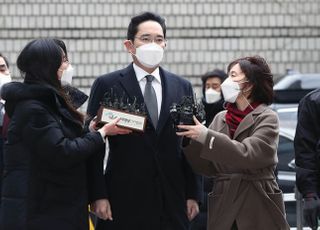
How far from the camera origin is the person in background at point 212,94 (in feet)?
29.3

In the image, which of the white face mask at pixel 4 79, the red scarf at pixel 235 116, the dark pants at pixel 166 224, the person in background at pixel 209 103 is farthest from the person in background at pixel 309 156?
the white face mask at pixel 4 79

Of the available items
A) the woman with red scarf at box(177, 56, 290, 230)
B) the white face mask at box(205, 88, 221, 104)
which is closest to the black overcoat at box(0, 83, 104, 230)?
the woman with red scarf at box(177, 56, 290, 230)

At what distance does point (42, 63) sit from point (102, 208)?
2.93 feet

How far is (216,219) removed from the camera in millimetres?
6098

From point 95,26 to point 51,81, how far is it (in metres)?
11.3

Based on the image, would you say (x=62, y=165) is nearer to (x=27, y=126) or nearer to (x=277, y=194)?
(x=27, y=126)

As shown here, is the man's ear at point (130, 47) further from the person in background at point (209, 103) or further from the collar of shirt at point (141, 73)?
the person in background at point (209, 103)

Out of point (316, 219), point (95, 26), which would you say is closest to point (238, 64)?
point (316, 219)

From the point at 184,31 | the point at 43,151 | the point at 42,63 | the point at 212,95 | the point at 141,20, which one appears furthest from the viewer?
the point at 184,31

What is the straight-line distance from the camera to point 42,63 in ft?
18.8

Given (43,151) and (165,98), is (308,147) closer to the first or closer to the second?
(165,98)

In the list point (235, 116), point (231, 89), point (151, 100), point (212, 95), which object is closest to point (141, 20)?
point (151, 100)

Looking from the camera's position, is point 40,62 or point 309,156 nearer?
point 40,62

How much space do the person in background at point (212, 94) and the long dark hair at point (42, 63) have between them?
10.8 ft
